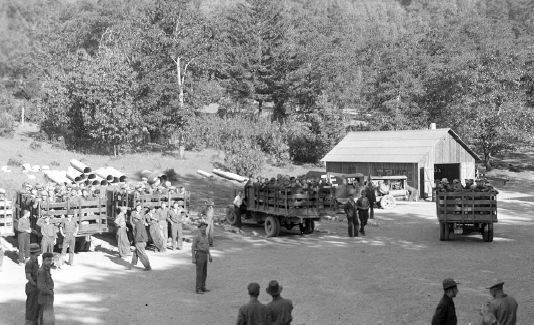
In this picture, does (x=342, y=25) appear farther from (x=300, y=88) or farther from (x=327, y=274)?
(x=327, y=274)

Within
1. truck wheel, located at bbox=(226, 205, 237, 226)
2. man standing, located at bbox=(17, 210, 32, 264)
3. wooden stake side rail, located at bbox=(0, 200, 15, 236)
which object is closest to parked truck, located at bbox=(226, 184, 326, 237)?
truck wheel, located at bbox=(226, 205, 237, 226)

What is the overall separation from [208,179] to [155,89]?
9.50 meters

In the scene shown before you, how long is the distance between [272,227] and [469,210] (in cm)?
706

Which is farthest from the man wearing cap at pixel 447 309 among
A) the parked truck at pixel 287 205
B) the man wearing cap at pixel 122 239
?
the parked truck at pixel 287 205

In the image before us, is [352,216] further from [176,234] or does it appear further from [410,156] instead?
[410,156]

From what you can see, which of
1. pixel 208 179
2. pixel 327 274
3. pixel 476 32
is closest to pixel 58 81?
pixel 208 179

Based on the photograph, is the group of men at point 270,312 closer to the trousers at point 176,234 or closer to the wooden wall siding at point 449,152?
the trousers at point 176,234

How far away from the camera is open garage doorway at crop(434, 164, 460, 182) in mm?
40906

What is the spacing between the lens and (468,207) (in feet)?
64.2

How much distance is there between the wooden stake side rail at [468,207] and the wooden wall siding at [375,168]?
17197mm

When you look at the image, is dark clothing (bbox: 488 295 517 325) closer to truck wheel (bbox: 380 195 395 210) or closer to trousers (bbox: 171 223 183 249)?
trousers (bbox: 171 223 183 249)

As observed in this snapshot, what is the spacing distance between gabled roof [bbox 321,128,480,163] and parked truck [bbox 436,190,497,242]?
1701 cm

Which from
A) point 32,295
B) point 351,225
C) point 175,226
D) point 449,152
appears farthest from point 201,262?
point 449,152

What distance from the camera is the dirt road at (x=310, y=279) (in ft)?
39.4
